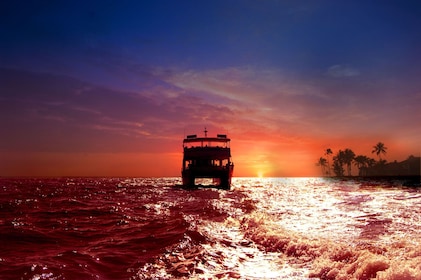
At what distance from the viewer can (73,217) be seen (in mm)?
15250

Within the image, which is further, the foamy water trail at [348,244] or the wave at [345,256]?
the foamy water trail at [348,244]

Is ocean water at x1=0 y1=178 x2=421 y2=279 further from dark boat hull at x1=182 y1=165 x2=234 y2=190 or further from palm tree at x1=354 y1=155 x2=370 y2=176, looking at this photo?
palm tree at x1=354 y1=155 x2=370 y2=176

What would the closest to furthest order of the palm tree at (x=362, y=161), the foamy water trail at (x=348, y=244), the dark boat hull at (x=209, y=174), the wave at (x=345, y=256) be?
1. the wave at (x=345, y=256)
2. the foamy water trail at (x=348, y=244)
3. the dark boat hull at (x=209, y=174)
4. the palm tree at (x=362, y=161)

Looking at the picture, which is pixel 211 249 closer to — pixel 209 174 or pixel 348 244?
pixel 348 244

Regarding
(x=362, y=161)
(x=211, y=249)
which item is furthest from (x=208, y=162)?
(x=362, y=161)

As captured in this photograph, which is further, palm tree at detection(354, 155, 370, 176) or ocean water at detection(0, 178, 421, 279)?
palm tree at detection(354, 155, 370, 176)

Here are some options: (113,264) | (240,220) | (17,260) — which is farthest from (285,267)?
(240,220)

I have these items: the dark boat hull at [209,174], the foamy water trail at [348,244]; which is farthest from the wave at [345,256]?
the dark boat hull at [209,174]

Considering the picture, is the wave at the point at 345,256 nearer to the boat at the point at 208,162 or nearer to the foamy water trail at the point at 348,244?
the foamy water trail at the point at 348,244

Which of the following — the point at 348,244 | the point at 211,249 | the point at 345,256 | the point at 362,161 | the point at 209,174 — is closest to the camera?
the point at 345,256

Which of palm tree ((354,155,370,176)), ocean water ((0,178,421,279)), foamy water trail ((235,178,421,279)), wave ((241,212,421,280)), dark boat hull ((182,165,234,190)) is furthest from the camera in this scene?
palm tree ((354,155,370,176))

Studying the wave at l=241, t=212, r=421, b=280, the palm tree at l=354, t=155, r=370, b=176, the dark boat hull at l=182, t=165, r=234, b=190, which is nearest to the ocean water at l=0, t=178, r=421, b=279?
the wave at l=241, t=212, r=421, b=280

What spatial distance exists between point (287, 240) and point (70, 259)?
651 cm

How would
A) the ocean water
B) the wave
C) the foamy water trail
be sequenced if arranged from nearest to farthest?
the wave → the foamy water trail → the ocean water
